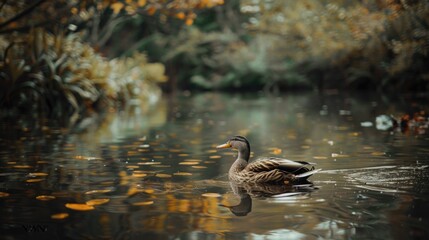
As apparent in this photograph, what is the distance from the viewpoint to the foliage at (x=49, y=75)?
1936 cm

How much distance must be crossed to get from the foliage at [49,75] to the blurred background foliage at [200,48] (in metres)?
0.03

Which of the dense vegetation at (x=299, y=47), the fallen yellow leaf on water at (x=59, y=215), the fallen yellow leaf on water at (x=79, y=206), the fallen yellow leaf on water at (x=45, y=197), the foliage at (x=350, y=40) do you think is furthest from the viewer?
the dense vegetation at (x=299, y=47)

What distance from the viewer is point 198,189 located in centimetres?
678

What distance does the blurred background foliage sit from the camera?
19469 mm

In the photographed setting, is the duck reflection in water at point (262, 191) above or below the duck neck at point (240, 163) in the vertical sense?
below

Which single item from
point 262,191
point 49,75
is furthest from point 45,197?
point 49,75

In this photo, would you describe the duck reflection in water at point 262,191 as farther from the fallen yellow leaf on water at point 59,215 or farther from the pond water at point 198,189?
the fallen yellow leaf on water at point 59,215

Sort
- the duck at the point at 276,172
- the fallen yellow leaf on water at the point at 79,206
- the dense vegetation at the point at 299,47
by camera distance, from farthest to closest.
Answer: the dense vegetation at the point at 299,47, the duck at the point at 276,172, the fallen yellow leaf on water at the point at 79,206

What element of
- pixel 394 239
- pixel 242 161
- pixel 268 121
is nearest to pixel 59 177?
pixel 242 161

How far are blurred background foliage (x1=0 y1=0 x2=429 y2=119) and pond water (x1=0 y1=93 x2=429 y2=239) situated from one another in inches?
187

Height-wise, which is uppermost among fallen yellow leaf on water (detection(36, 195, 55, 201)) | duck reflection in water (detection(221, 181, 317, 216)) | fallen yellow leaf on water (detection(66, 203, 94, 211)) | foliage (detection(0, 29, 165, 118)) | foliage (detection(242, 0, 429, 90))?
foliage (detection(242, 0, 429, 90))

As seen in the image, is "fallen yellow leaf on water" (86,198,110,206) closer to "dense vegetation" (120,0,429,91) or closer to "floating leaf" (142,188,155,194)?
"floating leaf" (142,188,155,194)

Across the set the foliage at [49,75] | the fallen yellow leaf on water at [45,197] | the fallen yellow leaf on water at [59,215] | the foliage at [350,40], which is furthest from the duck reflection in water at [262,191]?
the foliage at [350,40]

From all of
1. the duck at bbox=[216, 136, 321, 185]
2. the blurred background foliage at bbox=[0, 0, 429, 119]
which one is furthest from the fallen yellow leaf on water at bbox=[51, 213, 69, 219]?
the blurred background foliage at bbox=[0, 0, 429, 119]
